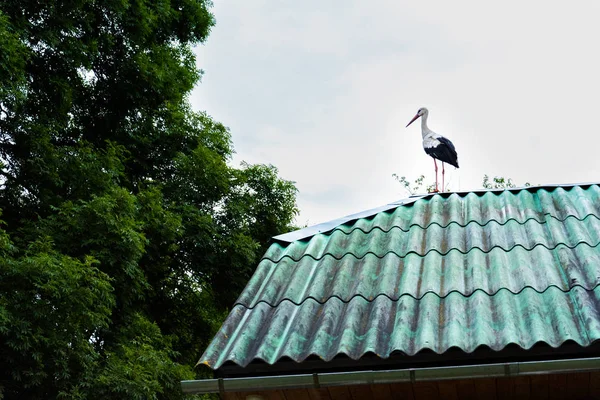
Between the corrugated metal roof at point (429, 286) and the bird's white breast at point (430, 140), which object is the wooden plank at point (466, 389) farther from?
the bird's white breast at point (430, 140)

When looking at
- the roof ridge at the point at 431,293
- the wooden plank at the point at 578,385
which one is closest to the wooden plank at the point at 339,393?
the roof ridge at the point at 431,293

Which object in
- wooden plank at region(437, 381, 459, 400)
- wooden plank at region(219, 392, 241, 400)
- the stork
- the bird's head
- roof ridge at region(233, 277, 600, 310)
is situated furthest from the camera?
the bird's head

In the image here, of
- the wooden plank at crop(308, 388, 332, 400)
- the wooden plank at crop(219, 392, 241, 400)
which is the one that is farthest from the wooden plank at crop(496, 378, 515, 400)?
the wooden plank at crop(219, 392, 241, 400)

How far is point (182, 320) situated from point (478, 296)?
1191 centimetres

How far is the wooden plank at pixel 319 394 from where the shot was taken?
3.67 meters

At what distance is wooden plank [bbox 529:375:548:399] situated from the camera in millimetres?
3418

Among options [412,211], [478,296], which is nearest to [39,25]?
[412,211]

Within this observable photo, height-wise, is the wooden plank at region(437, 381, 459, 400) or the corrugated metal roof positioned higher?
the corrugated metal roof

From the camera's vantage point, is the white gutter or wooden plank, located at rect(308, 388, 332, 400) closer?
the white gutter

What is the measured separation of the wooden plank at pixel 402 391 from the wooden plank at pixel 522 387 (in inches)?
18.6

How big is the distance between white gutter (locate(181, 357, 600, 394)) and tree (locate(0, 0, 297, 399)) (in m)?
6.78

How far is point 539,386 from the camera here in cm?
349

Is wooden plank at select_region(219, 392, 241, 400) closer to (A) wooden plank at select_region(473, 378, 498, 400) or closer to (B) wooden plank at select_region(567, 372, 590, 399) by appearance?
(A) wooden plank at select_region(473, 378, 498, 400)

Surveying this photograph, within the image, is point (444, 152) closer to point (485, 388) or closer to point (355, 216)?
point (355, 216)
